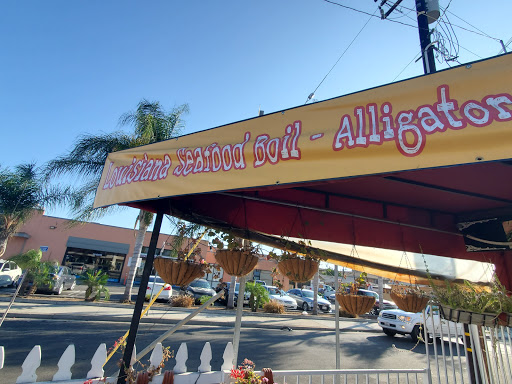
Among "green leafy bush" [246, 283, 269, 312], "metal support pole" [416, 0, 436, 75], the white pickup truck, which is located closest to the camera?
"metal support pole" [416, 0, 436, 75]

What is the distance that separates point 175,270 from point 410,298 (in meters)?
3.11

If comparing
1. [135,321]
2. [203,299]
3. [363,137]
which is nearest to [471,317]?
[363,137]

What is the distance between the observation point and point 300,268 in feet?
9.98

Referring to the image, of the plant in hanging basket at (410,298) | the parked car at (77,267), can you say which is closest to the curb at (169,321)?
the plant in hanging basket at (410,298)

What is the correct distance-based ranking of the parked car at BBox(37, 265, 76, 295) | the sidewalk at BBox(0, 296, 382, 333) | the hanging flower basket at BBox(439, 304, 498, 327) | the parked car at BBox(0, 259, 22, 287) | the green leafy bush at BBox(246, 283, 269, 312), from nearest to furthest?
the hanging flower basket at BBox(439, 304, 498, 327) → the sidewalk at BBox(0, 296, 382, 333) → the parked car at BBox(37, 265, 76, 295) → the green leafy bush at BBox(246, 283, 269, 312) → the parked car at BBox(0, 259, 22, 287)

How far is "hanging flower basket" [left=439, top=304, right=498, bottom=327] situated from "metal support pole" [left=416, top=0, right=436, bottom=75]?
14.1 feet

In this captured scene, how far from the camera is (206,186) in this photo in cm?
189

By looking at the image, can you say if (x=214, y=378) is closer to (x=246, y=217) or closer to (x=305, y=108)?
(x=246, y=217)

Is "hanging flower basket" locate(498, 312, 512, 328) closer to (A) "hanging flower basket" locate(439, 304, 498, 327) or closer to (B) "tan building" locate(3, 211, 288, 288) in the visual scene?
(A) "hanging flower basket" locate(439, 304, 498, 327)

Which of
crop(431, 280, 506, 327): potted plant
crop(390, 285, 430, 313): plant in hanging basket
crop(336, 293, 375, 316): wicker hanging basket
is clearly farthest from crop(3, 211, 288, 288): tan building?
crop(431, 280, 506, 327): potted plant

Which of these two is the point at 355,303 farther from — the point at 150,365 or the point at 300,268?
the point at 150,365

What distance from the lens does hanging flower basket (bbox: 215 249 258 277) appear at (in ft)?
9.40

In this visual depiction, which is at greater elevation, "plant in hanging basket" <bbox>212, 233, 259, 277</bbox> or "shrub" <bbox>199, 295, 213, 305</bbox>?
"plant in hanging basket" <bbox>212, 233, 259, 277</bbox>

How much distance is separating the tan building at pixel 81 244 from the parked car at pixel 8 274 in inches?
214
